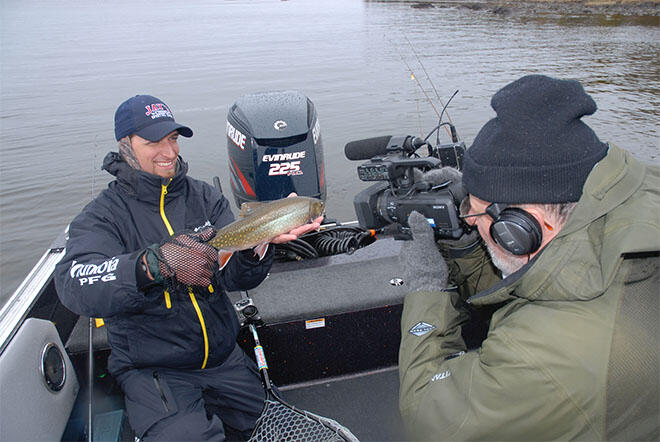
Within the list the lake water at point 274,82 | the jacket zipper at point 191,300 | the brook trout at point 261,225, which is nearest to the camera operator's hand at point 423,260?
the brook trout at point 261,225

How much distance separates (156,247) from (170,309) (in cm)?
44

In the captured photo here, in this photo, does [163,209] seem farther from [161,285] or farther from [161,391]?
[161,391]

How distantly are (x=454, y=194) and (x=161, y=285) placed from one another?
4.98ft

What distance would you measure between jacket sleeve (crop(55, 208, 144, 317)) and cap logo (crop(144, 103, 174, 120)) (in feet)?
2.70

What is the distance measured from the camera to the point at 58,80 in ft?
54.7

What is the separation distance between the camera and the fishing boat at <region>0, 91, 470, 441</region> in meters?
2.41

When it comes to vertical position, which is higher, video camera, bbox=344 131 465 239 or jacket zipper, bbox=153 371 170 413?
video camera, bbox=344 131 465 239

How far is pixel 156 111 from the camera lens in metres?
2.81

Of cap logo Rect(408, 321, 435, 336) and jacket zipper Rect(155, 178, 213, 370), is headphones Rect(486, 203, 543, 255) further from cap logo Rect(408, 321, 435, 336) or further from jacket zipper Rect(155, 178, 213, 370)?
jacket zipper Rect(155, 178, 213, 370)

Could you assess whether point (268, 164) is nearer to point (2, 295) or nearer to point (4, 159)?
point (2, 295)

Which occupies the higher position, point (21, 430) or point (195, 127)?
point (21, 430)

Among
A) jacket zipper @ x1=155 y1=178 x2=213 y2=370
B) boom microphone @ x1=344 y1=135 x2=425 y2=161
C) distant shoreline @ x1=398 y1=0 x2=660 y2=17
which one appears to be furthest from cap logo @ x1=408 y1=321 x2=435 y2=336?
distant shoreline @ x1=398 y1=0 x2=660 y2=17

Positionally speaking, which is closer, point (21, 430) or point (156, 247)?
point (21, 430)

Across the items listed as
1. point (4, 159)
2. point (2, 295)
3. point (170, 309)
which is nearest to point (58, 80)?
point (4, 159)
